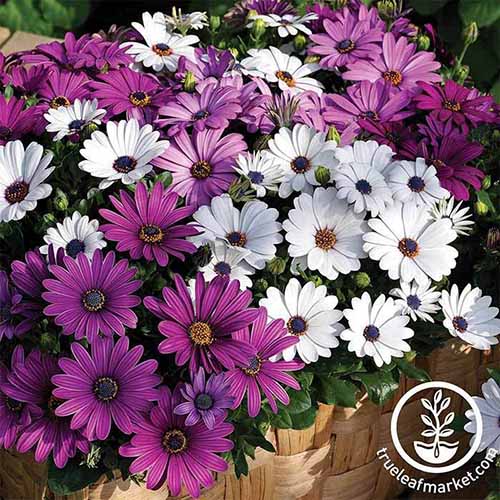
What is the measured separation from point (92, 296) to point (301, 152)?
1.04ft

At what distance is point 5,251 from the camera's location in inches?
41.6

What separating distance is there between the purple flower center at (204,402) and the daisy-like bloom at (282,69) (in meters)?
0.47

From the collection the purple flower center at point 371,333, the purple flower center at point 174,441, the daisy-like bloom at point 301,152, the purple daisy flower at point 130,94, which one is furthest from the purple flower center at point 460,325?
the purple daisy flower at point 130,94

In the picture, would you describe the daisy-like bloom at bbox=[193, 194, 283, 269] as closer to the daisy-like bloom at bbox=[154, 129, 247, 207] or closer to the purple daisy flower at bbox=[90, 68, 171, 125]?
the daisy-like bloom at bbox=[154, 129, 247, 207]

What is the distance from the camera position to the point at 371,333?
981mm

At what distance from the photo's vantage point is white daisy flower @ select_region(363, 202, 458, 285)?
1000 millimetres

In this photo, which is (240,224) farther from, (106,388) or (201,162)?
(106,388)

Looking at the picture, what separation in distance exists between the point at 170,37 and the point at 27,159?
363mm

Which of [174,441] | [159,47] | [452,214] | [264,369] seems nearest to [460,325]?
[452,214]

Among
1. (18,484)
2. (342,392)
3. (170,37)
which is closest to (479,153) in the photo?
(342,392)

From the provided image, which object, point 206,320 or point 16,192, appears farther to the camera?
point 16,192

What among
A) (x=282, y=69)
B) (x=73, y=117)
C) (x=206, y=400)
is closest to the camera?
(x=206, y=400)

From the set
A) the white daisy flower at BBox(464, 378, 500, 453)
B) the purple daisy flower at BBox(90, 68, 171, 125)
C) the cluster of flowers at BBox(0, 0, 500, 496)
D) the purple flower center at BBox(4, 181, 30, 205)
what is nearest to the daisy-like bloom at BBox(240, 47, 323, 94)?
the cluster of flowers at BBox(0, 0, 500, 496)

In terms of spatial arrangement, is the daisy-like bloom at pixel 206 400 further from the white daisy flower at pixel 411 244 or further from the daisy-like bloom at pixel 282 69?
the daisy-like bloom at pixel 282 69
